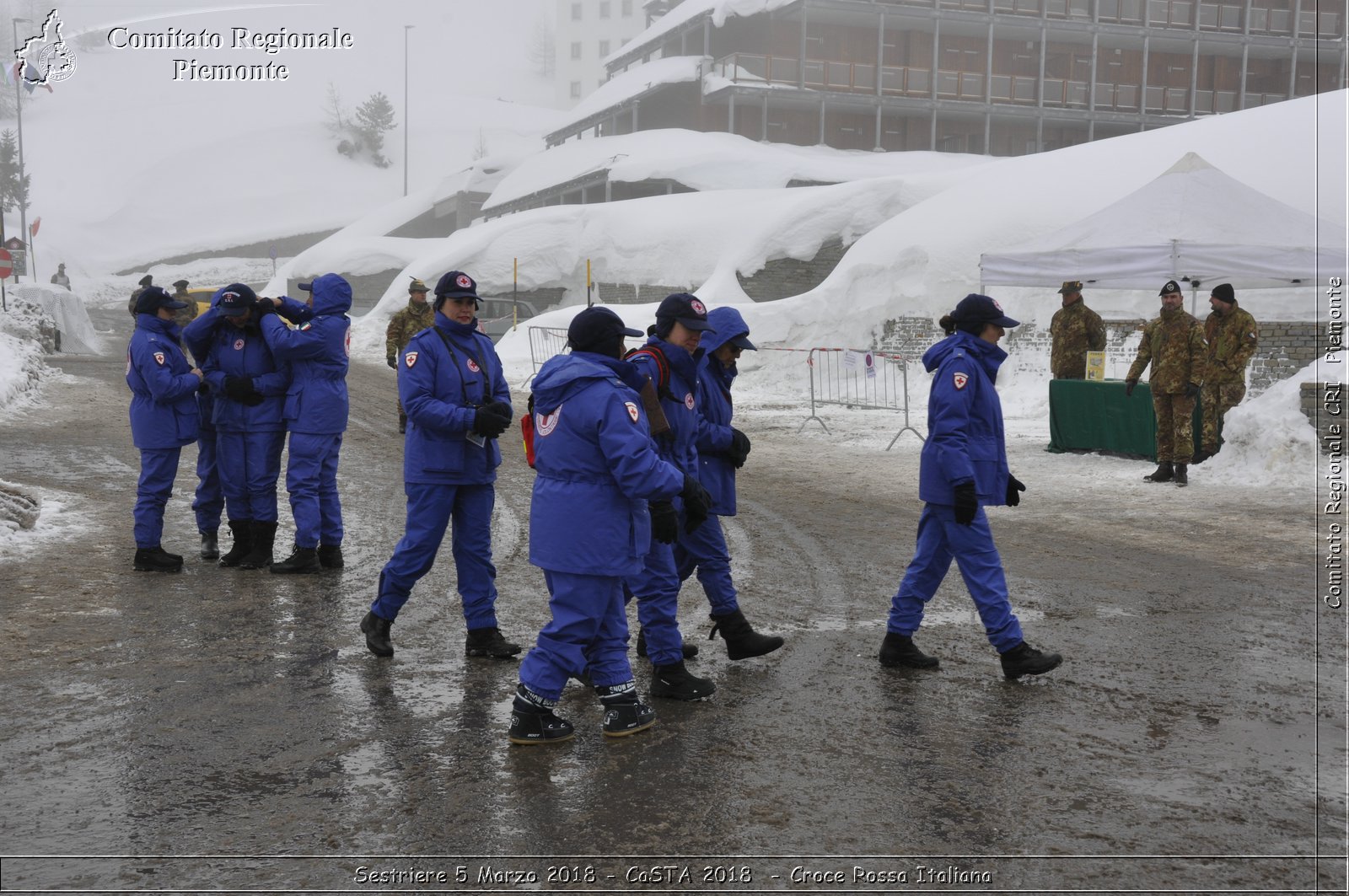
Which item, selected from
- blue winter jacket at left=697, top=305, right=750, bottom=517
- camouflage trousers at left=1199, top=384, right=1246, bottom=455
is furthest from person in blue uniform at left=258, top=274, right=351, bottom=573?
camouflage trousers at left=1199, top=384, right=1246, bottom=455

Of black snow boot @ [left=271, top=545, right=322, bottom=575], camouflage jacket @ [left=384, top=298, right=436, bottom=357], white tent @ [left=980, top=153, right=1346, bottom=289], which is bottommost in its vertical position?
black snow boot @ [left=271, top=545, right=322, bottom=575]

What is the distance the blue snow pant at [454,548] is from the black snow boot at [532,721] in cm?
132

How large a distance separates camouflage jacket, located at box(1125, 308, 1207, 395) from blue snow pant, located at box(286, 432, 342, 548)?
8.16 meters

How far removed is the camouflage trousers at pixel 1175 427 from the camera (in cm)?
1125

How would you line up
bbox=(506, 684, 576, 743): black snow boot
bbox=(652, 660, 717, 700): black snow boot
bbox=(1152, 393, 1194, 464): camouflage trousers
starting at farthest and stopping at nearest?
bbox=(1152, 393, 1194, 464): camouflage trousers
bbox=(652, 660, 717, 700): black snow boot
bbox=(506, 684, 576, 743): black snow boot

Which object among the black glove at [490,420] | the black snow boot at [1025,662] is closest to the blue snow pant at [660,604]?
the black glove at [490,420]

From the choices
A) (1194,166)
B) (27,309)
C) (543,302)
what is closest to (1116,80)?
(543,302)

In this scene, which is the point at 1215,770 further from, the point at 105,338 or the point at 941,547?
the point at 105,338

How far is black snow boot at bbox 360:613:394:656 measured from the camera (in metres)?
5.63

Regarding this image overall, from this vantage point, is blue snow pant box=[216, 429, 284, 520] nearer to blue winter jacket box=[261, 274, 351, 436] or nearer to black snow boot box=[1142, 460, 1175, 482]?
blue winter jacket box=[261, 274, 351, 436]

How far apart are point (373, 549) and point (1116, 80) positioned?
4656 cm

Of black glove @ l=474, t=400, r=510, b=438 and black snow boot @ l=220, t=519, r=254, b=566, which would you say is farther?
black snow boot @ l=220, t=519, r=254, b=566

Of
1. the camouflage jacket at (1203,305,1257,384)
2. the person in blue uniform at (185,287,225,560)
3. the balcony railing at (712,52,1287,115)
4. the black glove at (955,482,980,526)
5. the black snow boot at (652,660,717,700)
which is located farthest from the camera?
the balcony railing at (712,52,1287,115)

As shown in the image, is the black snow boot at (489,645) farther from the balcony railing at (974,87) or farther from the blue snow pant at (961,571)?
the balcony railing at (974,87)
